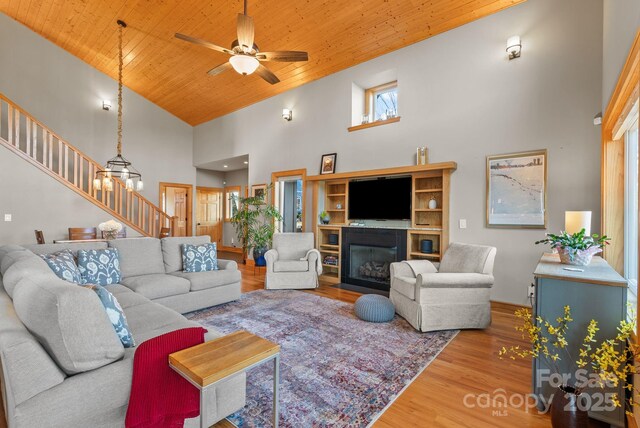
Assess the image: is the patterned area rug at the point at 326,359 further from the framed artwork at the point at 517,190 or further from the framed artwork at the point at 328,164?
the framed artwork at the point at 328,164

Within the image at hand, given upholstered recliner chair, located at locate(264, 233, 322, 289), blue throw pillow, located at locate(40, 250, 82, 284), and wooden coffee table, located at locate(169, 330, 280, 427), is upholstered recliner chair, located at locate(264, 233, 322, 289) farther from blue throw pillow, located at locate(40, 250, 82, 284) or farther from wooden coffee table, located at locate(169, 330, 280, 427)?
wooden coffee table, located at locate(169, 330, 280, 427)

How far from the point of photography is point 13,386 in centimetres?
119

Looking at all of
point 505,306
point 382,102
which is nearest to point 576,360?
point 505,306

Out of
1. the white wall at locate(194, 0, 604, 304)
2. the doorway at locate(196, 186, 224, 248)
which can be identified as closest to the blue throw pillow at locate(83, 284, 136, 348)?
the white wall at locate(194, 0, 604, 304)

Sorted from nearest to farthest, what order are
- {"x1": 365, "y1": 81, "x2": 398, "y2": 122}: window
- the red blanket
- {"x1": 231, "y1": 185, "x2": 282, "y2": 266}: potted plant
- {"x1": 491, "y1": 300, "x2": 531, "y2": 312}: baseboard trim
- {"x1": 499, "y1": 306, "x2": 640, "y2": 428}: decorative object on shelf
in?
the red blanket < {"x1": 499, "y1": 306, "x2": 640, "y2": 428}: decorative object on shelf < {"x1": 491, "y1": 300, "x2": 531, "y2": 312}: baseboard trim < {"x1": 365, "y1": 81, "x2": 398, "y2": 122}: window < {"x1": 231, "y1": 185, "x2": 282, "y2": 266}: potted plant

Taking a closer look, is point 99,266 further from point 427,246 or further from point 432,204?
point 432,204

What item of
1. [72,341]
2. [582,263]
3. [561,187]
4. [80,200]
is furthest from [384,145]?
[80,200]

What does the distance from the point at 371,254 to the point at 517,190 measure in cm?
232

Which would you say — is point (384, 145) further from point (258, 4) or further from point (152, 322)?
point (152, 322)

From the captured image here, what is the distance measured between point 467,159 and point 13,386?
4626mm

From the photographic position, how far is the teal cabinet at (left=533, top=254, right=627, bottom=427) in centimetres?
170

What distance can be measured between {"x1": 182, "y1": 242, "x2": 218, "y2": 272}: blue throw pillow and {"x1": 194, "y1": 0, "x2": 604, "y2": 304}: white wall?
2756mm

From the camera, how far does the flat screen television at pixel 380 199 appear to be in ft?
15.6

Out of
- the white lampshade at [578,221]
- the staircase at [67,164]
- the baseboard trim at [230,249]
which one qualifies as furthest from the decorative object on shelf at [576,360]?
the baseboard trim at [230,249]
